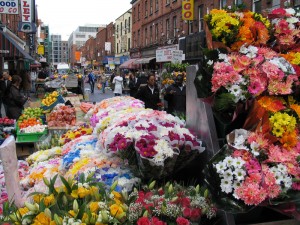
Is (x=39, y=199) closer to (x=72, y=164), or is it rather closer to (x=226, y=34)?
(x=72, y=164)

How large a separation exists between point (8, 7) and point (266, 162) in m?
12.5

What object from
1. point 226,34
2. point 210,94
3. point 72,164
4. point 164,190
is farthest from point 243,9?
point 72,164

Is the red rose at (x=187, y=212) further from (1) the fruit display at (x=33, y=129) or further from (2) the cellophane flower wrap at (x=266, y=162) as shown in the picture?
(1) the fruit display at (x=33, y=129)

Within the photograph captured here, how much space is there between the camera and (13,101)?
9.70m

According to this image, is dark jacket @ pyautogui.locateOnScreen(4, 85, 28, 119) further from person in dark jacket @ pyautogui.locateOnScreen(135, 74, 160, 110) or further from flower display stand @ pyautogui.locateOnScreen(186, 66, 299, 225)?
flower display stand @ pyautogui.locateOnScreen(186, 66, 299, 225)

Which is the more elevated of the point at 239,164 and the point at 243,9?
the point at 243,9

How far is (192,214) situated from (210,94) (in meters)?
0.82

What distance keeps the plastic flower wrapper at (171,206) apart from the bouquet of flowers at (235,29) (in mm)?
1097

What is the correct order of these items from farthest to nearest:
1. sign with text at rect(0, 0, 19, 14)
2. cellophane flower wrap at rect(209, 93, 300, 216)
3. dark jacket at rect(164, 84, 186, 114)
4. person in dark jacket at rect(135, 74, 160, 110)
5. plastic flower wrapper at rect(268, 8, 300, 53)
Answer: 1. sign with text at rect(0, 0, 19, 14)
2. person in dark jacket at rect(135, 74, 160, 110)
3. dark jacket at rect(164, 84, 186, 114)
4. plastic flower wrapper at rect(268, 8, 300, 53)
5. cellophane flower wrap at rect(209, 93, 300, 216)

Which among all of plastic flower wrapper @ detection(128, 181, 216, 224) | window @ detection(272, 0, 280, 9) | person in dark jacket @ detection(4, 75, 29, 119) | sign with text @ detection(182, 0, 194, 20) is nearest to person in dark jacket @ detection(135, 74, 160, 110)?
person in dark jacket @ detection(4, 75, 29, 119)

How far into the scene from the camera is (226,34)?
8.74 ft

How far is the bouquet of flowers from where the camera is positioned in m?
2.67

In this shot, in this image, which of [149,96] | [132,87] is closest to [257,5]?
[132,87]

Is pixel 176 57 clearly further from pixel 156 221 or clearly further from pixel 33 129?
pixel 156 221
